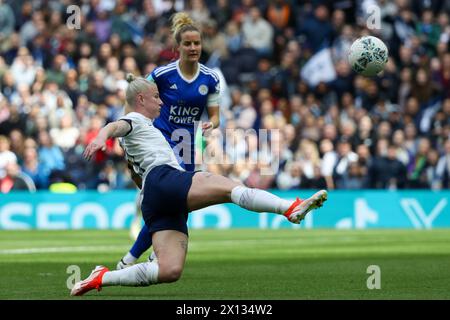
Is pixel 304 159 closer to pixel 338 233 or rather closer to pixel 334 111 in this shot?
pixel 334 111

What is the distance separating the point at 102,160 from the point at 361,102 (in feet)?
19.6

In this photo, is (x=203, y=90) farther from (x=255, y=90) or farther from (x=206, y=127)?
(x=255, y=90)

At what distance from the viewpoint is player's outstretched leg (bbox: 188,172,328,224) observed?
31.4 feet

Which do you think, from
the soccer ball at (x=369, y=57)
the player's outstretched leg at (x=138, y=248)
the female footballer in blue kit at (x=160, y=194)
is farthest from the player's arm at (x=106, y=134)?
the soccer ball at (x=369, y=57)

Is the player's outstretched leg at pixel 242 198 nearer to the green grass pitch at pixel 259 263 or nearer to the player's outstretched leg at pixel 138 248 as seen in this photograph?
the green grass pitch at pixel 259 263

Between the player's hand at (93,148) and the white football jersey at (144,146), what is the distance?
0.97m

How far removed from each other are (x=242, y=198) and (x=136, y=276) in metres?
1.25

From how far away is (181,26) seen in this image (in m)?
12.7

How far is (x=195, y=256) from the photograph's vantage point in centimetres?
1633

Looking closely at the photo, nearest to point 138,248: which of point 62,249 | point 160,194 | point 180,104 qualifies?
point 180,104

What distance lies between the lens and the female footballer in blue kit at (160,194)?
9.92m

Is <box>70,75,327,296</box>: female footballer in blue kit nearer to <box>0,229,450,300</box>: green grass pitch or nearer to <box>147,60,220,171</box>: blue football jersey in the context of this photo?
<box>0,229,450,300</box>: green grass pitch

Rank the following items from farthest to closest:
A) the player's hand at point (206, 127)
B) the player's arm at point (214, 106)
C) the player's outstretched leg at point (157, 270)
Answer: the player's arm at point (214, 106) < the player's hand at point (206, 127) < the player's outstretched leg at point (157, 270)

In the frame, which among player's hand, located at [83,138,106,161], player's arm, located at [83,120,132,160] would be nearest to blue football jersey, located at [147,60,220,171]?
player's arm, located at [83,120,132,160]
